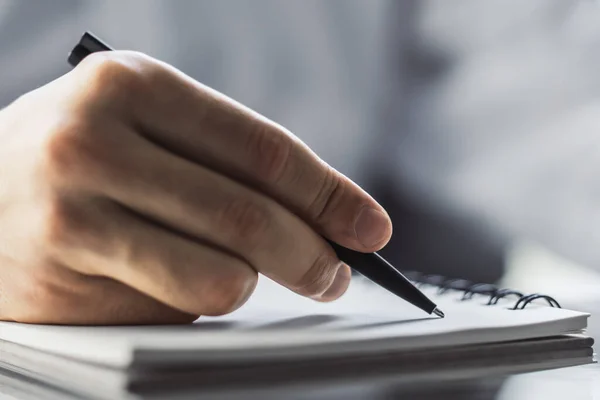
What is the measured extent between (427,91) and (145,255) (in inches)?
44.5

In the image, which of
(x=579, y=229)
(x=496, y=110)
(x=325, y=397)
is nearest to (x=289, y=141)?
(x=325, y=397)

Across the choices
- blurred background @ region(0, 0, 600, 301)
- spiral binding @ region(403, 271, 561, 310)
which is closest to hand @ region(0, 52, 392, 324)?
spiral binding @ region(403, 271, 561, 310)

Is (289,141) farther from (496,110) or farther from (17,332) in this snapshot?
(496,110)

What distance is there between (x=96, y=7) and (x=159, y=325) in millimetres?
918

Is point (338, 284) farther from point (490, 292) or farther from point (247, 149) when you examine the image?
point (490, 292)

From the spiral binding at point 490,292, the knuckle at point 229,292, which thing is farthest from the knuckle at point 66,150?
the spiral binding at point 490,292

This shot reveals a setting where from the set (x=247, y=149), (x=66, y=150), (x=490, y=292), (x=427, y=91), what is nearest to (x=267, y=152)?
(x=247, y=149)

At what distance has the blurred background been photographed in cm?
118

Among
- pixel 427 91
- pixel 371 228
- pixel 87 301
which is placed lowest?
pixel 87 301

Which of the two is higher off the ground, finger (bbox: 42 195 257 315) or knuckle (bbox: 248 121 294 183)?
knuckle (bbox: 248 121 294 183)

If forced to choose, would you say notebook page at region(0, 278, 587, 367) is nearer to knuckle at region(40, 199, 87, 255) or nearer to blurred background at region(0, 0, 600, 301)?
knuckle at region(40, 199, 87, 255)

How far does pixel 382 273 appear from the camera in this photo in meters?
0.49

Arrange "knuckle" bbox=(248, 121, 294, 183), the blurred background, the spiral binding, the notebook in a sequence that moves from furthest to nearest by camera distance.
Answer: the blurred background
the spiral binding
"knuckle" bbox=(248, 121, 294, 183)
the notebook

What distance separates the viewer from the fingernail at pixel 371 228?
1.53 ft
